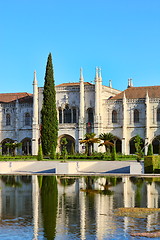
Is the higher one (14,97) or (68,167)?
(14,97)

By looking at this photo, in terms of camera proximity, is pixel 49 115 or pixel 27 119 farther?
pixel 27 119

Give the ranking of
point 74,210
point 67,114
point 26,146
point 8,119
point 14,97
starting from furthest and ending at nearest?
point 14,97
point 8,119
point 26,146
point 67,114
point 74,210

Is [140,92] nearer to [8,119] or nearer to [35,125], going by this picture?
[35,125]

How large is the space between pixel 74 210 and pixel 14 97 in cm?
5443

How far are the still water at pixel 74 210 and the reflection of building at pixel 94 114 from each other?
112 ft

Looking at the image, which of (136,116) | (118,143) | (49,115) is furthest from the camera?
(118,143)

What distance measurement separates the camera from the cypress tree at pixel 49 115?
60750mm

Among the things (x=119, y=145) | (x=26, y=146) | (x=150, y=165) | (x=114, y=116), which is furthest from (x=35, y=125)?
(x=150, y=165)

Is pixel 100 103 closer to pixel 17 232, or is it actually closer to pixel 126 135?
pixel 126 135

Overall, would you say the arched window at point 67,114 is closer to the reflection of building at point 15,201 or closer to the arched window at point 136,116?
the arched window at point 136,116

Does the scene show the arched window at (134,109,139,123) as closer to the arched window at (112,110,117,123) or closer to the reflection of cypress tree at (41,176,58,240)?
the arched window at (112,110,117,123)

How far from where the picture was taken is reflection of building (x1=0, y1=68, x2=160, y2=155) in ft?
204

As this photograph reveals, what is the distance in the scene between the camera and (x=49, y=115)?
61750 mm

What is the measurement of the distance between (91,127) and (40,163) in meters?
20.9
